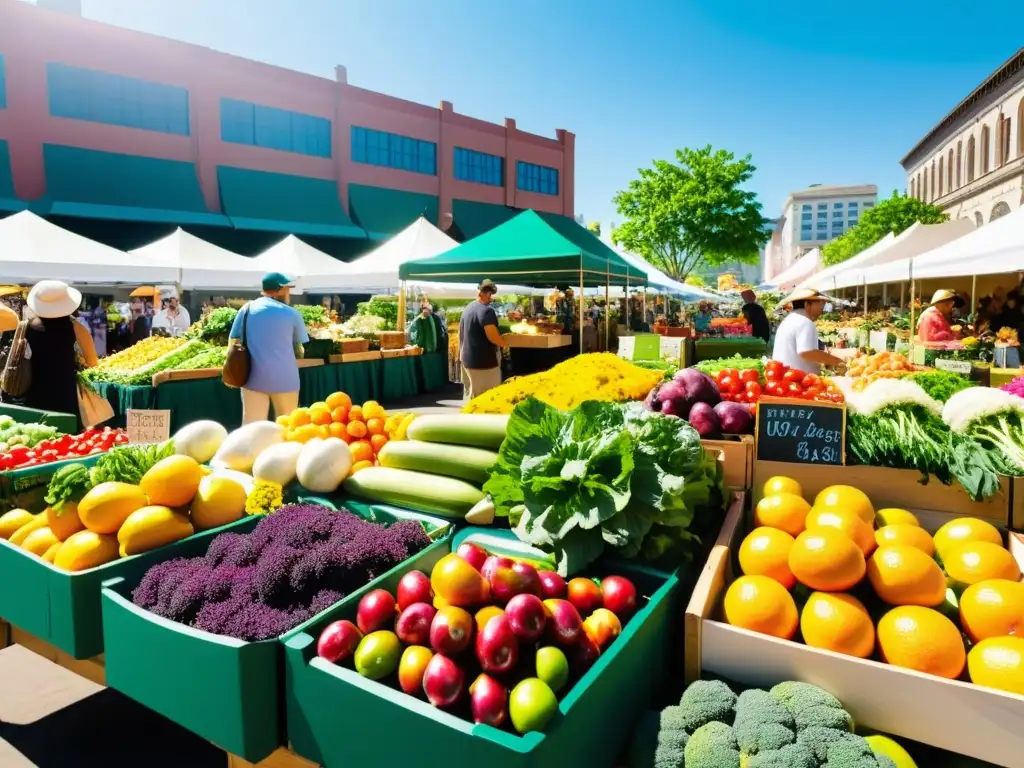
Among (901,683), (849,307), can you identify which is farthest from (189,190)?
(901,683)

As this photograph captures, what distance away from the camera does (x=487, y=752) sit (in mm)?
1344

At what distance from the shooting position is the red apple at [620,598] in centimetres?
186

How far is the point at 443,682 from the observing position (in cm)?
151

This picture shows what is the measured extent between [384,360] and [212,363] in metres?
3.52

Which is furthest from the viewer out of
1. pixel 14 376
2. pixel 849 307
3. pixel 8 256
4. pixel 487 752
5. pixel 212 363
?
A: pixel 849 307

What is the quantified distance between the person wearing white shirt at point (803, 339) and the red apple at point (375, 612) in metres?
3.97

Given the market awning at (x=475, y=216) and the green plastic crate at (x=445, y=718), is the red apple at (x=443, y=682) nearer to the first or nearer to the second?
the green plastic crate at (x=445, y=718)

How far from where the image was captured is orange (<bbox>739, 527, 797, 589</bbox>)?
192 cm

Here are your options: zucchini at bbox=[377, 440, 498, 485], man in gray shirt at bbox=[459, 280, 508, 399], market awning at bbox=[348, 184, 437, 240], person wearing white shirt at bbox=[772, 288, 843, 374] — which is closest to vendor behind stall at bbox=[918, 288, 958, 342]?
person wearing white shirt at bbox=[772, 288, 843, 374]

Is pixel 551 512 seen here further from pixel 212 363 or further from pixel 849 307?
pixel 849 307

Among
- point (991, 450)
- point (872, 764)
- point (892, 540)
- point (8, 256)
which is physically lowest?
point (872, 764)

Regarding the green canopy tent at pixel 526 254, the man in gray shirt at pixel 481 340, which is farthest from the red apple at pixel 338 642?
the green canopy tent at pixel 526 254

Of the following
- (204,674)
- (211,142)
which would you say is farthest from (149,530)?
(211,142)

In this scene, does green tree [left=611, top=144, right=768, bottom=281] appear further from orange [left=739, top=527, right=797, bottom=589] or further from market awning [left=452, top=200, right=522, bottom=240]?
orange [left=739, top=527, right=797, bottom=589]
